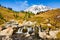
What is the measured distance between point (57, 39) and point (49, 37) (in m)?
3.16

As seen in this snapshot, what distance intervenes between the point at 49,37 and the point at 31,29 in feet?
34.2

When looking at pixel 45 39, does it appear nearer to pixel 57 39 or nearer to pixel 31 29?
pixel 57 39

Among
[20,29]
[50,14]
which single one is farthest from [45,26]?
[50,14]

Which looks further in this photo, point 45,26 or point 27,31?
point 45,26

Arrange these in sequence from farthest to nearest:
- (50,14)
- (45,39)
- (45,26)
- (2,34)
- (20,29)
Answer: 1. (50,14)
2. (45,26)
3. (20,29)
4. (2,34)
5. (45,39)

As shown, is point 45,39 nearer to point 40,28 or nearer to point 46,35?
point 46,35

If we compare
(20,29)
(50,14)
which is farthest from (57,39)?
(50,14)

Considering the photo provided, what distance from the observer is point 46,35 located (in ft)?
311

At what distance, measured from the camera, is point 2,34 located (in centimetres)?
9600

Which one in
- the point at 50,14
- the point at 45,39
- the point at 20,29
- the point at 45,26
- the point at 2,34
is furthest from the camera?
the point at 50,14

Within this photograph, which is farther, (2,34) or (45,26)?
(45,26)

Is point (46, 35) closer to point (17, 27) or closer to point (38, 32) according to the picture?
point (38, 32)

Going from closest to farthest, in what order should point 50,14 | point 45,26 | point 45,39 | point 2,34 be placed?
1. point 45,39
2. point 2,34
3. point 45,26
4. point 50,14

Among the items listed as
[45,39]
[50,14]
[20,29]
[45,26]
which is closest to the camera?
[45,39]
